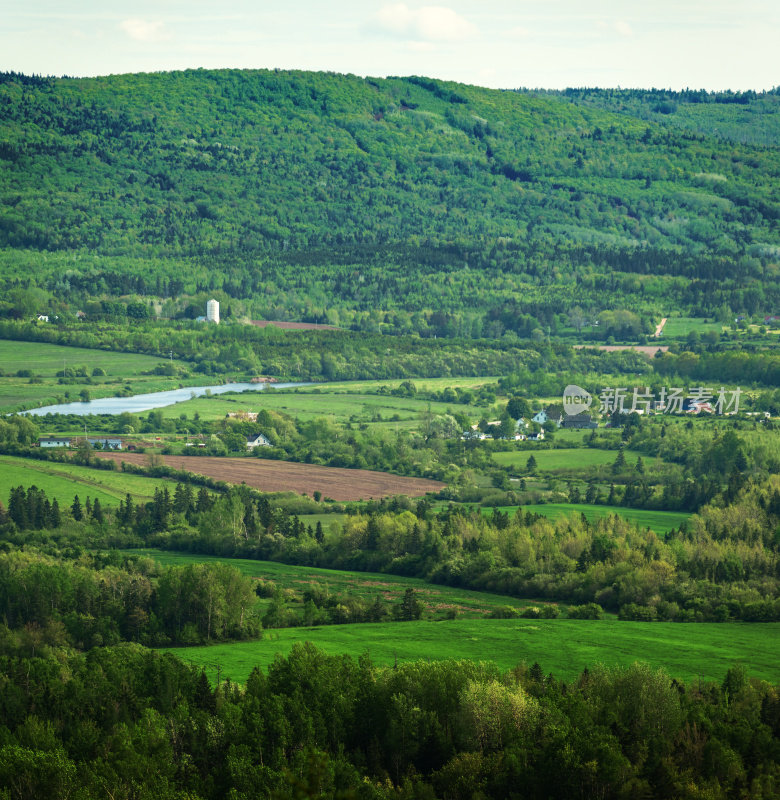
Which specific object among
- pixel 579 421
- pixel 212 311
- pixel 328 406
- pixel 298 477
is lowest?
pixel 298 477

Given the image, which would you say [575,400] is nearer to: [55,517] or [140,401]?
[140,401]

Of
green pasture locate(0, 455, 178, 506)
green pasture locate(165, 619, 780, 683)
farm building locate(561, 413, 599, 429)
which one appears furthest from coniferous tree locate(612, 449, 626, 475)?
green pasture locate(165, 619, 780, 683)

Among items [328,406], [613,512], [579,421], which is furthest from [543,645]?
[328,406]

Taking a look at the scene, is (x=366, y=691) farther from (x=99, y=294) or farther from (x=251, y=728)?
(x=99, y=294)

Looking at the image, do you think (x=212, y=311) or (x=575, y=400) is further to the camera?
(x=212, y=311)

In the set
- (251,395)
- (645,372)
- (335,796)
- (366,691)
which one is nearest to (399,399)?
(251,395)

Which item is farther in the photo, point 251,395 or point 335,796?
point 251,395

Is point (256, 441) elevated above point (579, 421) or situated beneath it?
situated beneath

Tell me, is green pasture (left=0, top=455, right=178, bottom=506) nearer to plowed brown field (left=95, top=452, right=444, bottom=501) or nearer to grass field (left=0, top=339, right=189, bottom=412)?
plowed brown field (left=95, top=452, right=444, bottom=501)
